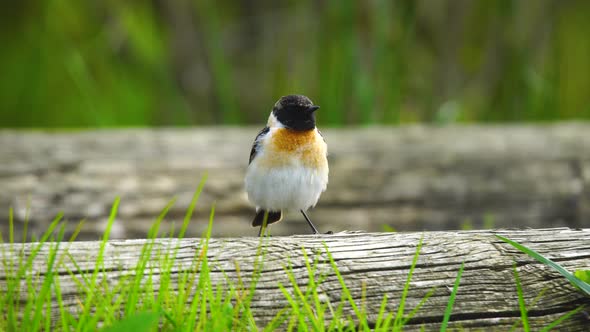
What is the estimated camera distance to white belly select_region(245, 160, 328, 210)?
132 inches

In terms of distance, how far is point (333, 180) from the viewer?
3973 millimetres

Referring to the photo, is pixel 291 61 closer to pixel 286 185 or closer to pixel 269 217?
pixel 269 217

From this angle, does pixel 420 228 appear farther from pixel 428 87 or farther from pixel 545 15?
pixel 545 15

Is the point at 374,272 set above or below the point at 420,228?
above

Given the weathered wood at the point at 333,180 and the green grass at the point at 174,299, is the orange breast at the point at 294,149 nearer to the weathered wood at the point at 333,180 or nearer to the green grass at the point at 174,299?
the weathered wood at the point at 333,180

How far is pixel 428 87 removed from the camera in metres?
5.84

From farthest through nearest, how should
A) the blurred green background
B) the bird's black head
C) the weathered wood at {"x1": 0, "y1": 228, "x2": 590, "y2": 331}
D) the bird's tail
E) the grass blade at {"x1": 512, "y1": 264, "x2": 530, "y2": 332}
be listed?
the blurred green background < the bird's tail < the bird's black head < the weathered wood at {"x1": 0, "y1": 228, "x2": 590, "y2": 331} < the grass blade at {"x1": 512, "y1": 264, "x2": 530, "y2": 332}

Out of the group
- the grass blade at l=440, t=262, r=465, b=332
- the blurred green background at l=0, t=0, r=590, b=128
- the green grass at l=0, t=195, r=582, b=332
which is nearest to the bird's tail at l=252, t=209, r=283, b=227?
the blurred green background at l=0, t=0, r=590, b=128

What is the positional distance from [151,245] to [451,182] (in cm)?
227

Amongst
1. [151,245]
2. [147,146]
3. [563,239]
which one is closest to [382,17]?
[147,146]

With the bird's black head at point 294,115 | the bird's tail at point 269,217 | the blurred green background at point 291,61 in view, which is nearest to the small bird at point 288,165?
the bird's black head at point 294,115

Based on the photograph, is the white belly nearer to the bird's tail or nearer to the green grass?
the bird's tail

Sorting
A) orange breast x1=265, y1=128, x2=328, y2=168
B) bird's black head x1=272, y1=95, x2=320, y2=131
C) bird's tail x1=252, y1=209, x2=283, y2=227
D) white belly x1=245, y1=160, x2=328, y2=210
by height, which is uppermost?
bird's black head x1=272, y1=95, x2=320, y2=131

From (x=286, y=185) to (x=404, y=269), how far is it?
4.10 ft
